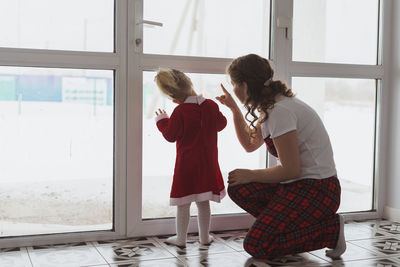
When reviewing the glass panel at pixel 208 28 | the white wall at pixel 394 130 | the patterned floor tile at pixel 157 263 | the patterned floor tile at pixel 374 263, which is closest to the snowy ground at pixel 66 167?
the glass panel at pixel 208 28

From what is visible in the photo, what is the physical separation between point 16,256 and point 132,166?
0.68 meters

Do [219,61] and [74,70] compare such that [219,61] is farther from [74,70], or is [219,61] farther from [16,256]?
[16,256]

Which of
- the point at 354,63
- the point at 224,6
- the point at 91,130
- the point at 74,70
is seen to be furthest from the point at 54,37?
the point at 354,63

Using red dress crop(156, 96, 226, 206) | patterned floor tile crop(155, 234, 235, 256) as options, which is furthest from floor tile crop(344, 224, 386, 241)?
red dress crop(156, 96, 226, 206)

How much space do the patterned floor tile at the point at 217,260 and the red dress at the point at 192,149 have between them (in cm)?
26

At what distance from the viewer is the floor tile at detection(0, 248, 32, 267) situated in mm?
2213

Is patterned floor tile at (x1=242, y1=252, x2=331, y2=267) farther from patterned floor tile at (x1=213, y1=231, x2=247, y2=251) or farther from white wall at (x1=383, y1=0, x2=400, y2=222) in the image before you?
white wall at (x1=383, y1=0, x2=400, y2=222)

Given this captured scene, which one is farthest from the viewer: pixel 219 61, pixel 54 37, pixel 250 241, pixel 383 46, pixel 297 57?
pixel 383 46

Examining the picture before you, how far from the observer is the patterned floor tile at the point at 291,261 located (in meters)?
2.29

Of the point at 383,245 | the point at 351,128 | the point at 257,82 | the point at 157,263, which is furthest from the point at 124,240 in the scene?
the point at 351,128

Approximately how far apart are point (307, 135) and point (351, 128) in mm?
998

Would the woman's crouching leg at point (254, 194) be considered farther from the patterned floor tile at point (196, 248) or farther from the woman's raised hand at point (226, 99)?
the woman's raised hand at point (226, 99)

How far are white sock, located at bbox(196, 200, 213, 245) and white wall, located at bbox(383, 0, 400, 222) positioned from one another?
125 cm

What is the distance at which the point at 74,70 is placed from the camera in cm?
255
